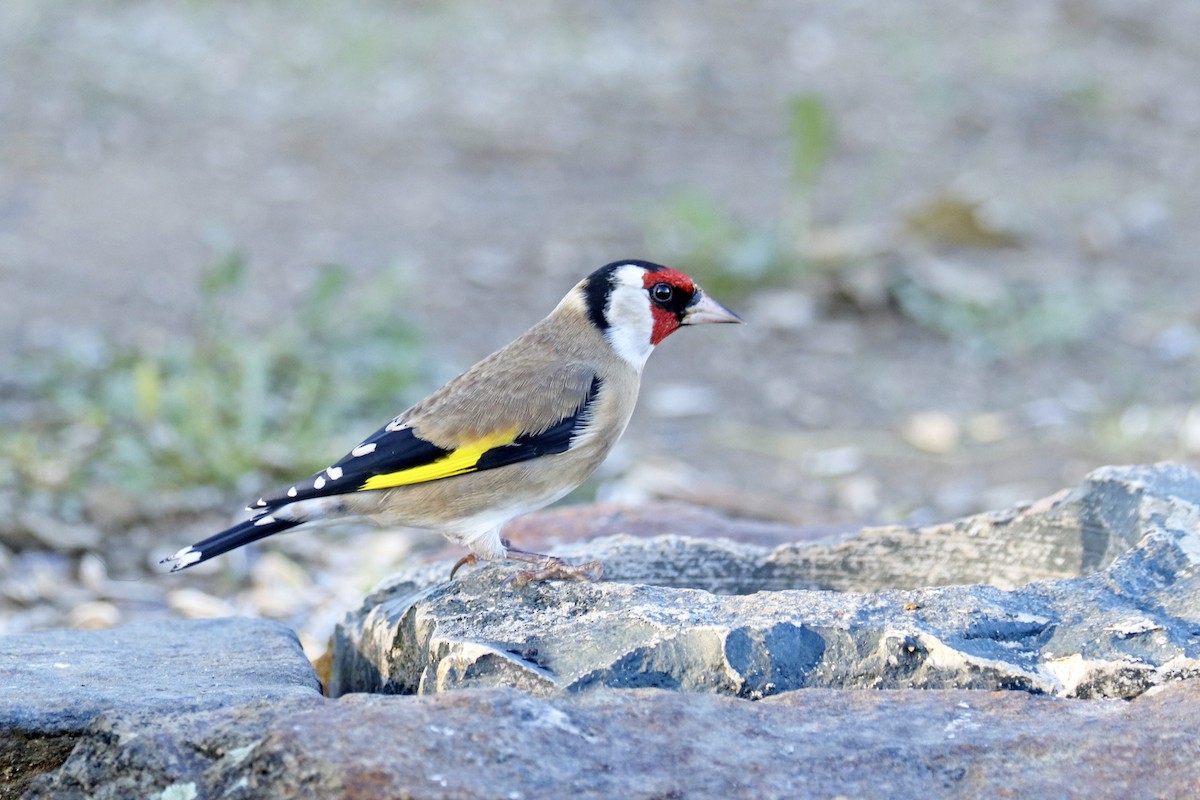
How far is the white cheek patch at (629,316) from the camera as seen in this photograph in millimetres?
3842

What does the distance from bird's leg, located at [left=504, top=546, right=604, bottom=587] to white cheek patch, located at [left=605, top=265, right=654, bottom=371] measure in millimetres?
714

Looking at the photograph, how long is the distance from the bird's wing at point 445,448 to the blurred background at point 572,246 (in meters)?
1.09

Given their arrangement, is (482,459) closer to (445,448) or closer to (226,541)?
(445,448)

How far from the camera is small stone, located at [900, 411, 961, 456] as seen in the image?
6.44 meters

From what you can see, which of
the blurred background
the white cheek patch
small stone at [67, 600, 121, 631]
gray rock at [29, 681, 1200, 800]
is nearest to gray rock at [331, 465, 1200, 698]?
gray rock at [29, 681, 1200, 800]

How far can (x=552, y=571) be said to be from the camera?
313 centimetres

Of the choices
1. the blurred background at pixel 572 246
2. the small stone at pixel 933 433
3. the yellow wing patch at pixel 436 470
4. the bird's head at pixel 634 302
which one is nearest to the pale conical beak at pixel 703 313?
the bird's head at pixel 634 302

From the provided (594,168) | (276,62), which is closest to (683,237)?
(594,168)

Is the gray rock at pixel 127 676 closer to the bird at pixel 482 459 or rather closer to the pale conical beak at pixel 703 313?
the bird at pixel 482 459

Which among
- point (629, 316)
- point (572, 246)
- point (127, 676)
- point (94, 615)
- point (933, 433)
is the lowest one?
point (94, 615)

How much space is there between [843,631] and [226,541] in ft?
4.49

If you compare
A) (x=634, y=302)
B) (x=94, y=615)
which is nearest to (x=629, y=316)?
(x=634, y=302)

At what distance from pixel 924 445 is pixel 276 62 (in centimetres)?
714

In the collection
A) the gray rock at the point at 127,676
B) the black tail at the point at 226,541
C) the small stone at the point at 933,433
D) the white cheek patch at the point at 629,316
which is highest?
the white cheek patch at the point at 629,316
